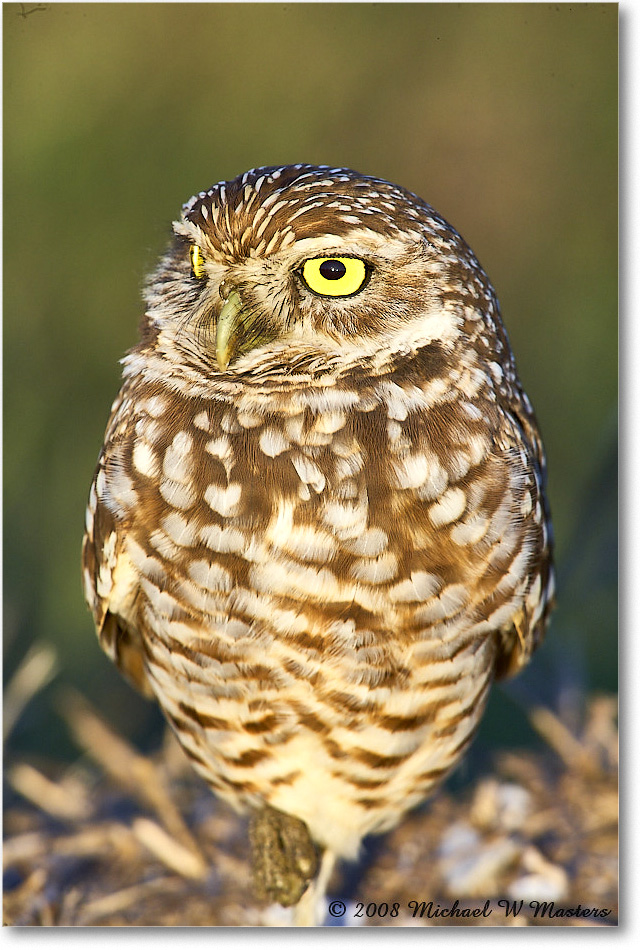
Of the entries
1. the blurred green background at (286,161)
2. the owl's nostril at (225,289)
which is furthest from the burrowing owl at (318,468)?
the blurred green background at (286,161)

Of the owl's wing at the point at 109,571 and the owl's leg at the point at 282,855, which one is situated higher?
the owl's wing at the point at 109,571

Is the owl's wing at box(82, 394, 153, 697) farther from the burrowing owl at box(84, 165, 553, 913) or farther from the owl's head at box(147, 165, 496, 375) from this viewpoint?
the owl's head at box(147, 165, 496, 375)

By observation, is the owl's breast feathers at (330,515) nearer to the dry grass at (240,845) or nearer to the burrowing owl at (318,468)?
the burrowing owl at (318,468)

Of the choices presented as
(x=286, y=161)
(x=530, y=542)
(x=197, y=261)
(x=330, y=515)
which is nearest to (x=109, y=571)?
(x=330, y=515)

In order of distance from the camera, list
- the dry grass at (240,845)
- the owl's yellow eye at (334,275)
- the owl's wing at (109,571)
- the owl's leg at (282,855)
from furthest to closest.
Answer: the dry grass at (240,845), the owl's leg at (282,855), the owl's wing at (109,571), the owl's yellow eye at (334,275)

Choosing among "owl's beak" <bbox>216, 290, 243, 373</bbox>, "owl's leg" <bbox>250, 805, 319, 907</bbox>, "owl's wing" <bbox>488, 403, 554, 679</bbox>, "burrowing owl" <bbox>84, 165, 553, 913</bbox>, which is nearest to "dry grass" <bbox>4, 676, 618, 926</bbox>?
"owl's leg" <bbox>250, 805, 319, 907</bbox>

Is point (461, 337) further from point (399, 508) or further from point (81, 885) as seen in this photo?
point (81, 885)
